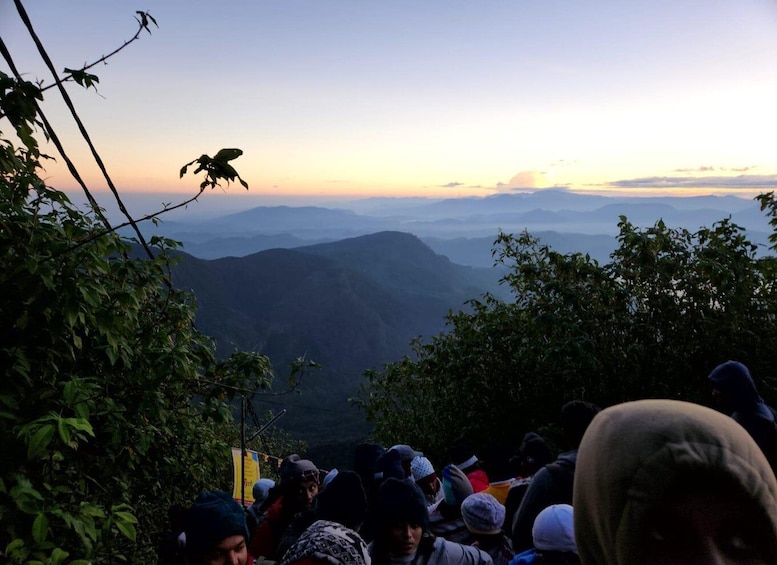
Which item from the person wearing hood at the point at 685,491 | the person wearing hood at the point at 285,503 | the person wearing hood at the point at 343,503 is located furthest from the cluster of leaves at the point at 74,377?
the person wearing hood at the point at 685,491

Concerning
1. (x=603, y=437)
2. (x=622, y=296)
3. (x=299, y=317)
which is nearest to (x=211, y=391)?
(x=603, y=437)

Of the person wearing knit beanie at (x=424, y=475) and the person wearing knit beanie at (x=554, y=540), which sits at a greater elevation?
the person wearing knit beanie at (x=554, y=540)

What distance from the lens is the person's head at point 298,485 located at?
454 cm

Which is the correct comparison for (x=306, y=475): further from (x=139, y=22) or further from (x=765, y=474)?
(x=765, y=474)

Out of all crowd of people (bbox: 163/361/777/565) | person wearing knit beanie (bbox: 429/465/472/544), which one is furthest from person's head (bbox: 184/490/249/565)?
person wearing knit beanie (bbox: 429/465/472/544)

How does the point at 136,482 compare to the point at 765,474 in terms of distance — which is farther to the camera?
the point at 136,482

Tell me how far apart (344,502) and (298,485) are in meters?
1.33

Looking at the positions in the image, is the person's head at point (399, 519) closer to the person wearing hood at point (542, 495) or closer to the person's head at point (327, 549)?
the person's head at point (327, 549)

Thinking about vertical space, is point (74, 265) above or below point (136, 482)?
above

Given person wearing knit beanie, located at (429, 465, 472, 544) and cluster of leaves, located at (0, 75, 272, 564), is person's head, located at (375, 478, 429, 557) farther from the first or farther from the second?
cluster of leaves, located at (0, 75, 272, 564)

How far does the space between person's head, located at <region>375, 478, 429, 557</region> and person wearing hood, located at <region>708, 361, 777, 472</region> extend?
2.93m

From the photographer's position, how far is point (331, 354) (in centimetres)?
16925

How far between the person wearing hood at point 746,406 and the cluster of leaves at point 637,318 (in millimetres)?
3180

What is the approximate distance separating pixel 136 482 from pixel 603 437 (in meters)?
5.04
